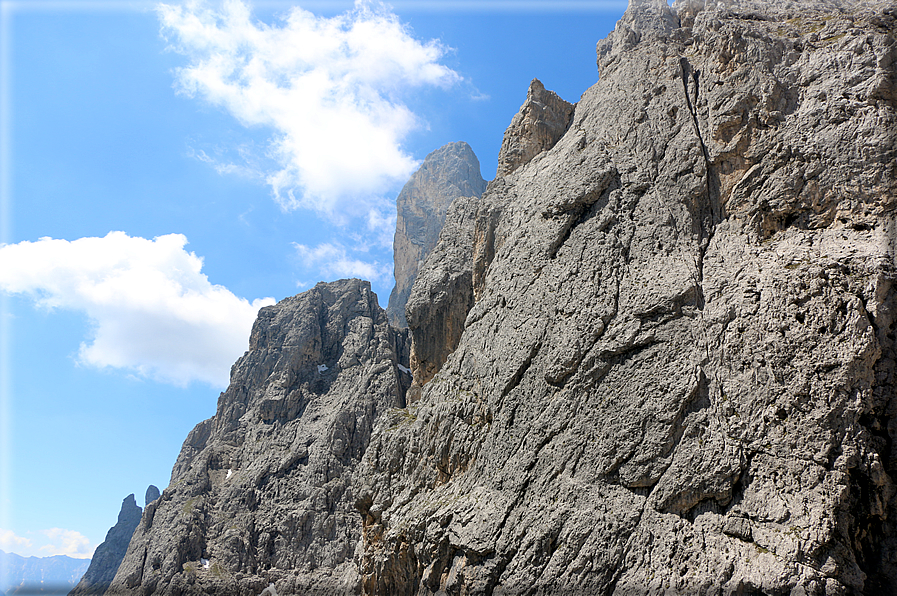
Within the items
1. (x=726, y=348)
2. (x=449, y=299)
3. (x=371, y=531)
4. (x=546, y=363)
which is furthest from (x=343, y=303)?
(x=726, y=348)

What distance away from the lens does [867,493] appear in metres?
21.5

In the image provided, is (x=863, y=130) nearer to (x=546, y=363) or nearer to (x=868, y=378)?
(x=868, y=378)

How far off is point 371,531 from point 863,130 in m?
33.6

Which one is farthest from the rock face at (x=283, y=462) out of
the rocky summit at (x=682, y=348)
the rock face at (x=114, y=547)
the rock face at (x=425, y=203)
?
the rock face at (x=114, y=547)

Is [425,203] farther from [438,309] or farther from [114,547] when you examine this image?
[114,547]

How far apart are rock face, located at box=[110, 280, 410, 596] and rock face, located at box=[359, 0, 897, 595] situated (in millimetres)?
46696

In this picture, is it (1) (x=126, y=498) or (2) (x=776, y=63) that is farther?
(1) (x=126, y=498)

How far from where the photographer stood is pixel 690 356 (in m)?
26.0

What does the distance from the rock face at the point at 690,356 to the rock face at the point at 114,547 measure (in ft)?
411

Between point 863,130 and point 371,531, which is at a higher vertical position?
point 863,130

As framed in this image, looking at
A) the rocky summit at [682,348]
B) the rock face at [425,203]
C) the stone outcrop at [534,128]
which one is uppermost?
the rock face at [425,203]

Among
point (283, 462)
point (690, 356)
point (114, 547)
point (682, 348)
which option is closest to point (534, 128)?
point (682, 348)

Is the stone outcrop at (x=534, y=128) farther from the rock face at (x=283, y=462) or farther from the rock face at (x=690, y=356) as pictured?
the rock face at (x=283, y=462)

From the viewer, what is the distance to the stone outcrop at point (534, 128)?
45375 millimetres
